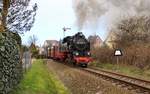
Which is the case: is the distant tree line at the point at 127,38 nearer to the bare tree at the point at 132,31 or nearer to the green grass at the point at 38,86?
the bare tree at the point at 132,31

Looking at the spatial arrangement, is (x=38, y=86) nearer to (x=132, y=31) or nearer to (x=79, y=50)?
(x=79, y=50)

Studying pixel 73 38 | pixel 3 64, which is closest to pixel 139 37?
pixel 73 38

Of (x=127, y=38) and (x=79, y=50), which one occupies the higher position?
(x=127, y=38)

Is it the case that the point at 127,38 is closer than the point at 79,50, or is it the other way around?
the point at 79,50

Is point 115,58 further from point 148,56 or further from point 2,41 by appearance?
point 2,41

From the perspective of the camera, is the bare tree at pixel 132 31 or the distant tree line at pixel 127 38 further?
the bare tree at pixel 132 31

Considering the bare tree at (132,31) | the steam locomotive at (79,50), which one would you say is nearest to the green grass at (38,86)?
the steam locomotive at (79,50)

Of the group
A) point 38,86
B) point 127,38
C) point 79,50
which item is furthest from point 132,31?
point 38,86

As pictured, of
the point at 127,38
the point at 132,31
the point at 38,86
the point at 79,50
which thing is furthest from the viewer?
the point at 132,31

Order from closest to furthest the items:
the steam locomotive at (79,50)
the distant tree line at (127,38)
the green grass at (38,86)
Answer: the green grass at (38,86) < the steam locomotive at (79,50) < the distant tree line at (127,38)

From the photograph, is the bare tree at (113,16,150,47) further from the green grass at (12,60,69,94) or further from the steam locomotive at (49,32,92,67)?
the green grass at (12,60,69,94)

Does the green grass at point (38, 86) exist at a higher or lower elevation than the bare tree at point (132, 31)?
lower

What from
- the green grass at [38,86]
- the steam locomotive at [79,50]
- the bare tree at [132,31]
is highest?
the bare tree at [132,31]

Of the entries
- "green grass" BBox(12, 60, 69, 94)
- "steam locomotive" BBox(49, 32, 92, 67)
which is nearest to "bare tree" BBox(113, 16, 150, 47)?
"steam locomotive" BBox(49, 32, 92, 67)
